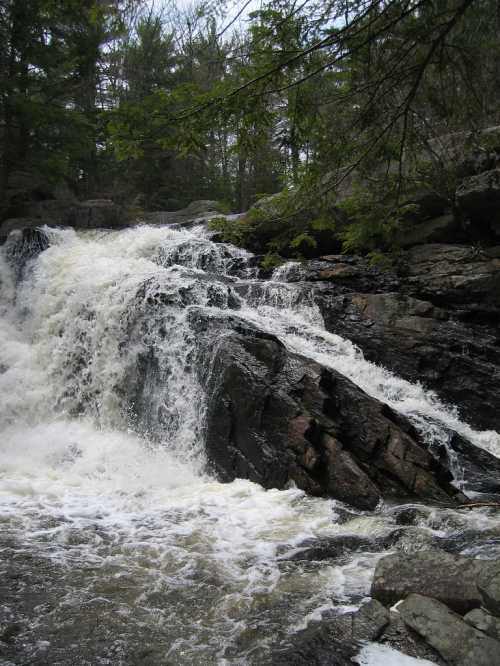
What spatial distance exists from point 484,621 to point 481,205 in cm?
882

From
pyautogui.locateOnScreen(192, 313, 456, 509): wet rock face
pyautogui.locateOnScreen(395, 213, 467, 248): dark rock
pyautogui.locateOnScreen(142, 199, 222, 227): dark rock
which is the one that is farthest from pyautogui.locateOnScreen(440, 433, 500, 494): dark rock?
pyautogui.locateOnScreen(142, 199, 222, 227): dark rock

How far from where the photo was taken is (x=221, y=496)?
6.17 meters

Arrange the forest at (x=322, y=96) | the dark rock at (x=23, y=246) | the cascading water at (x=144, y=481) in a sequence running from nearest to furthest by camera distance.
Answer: the cascading water at (x=144, y=481) < the forest at (x=322, y=96) < the dark rock at (x=23, y=246)

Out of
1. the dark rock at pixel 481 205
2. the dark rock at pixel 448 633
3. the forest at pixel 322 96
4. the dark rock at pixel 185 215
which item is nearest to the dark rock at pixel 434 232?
the dark rock at pixel 481 205

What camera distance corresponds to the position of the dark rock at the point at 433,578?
3354mm

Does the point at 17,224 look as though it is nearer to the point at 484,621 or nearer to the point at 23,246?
the point at 23,246

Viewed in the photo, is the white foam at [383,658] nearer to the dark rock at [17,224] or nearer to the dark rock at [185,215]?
the dark rock at [17,224]

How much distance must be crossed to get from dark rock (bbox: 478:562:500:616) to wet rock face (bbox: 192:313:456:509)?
2.47 meters

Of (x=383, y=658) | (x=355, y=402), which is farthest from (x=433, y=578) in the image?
(x=355, y=402)

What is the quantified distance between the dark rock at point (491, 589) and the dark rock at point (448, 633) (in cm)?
21

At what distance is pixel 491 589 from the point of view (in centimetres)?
321

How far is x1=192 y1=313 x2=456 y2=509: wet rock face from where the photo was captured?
6062 mm

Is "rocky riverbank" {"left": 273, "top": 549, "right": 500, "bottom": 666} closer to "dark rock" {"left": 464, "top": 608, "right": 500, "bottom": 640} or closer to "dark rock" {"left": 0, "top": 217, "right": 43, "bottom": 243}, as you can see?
"dark rock" {"left": 464, "top": 608, "right": 500, "bottom": 640}

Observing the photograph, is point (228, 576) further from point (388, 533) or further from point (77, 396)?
point (77, 396)
